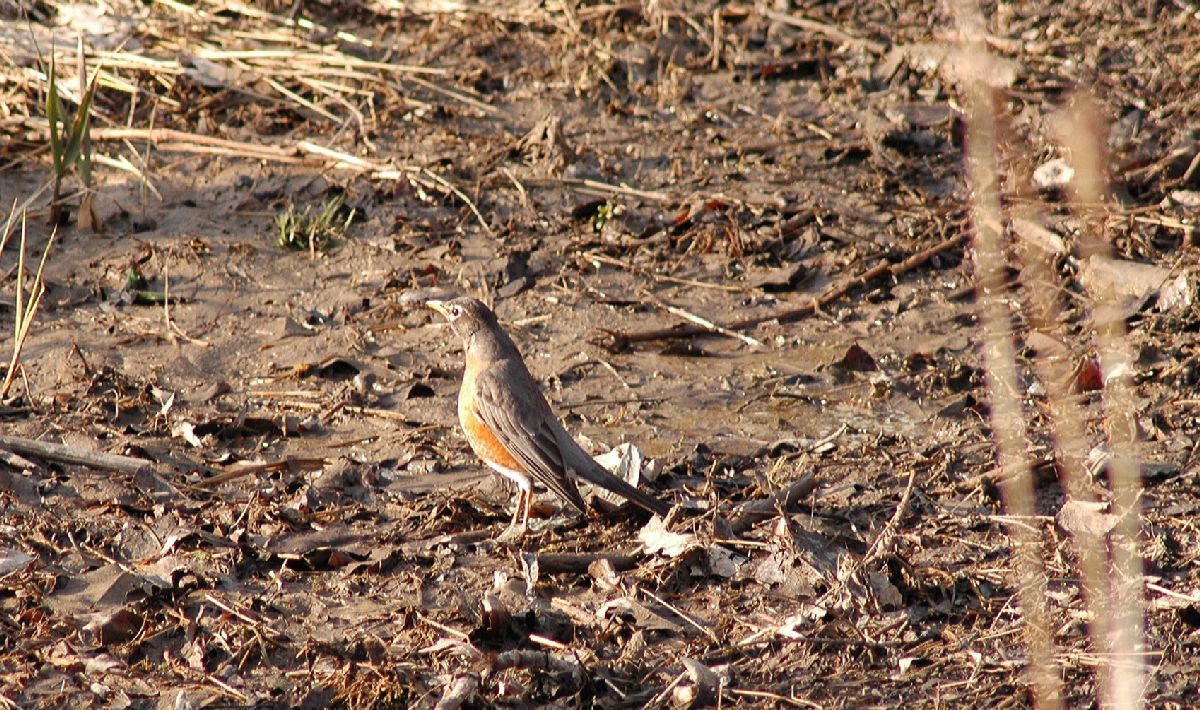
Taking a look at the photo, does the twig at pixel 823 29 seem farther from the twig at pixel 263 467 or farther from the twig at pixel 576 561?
the twig at pixel 576 561

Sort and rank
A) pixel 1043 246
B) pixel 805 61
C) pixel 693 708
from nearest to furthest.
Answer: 1. pixel 693 708
2. pixel 1043 246
3. pixel 805 61

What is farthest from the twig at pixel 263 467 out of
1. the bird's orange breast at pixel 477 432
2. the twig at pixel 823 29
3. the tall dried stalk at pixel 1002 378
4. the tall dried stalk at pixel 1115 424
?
the twig at pixel 823 29

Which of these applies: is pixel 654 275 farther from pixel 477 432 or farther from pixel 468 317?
pixel 477 432

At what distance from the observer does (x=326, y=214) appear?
805 cm

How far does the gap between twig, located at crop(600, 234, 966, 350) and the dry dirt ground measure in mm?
26

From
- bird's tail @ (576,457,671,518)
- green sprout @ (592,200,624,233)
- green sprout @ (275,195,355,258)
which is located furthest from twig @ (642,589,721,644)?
green sprout @ (275,195,355,258)

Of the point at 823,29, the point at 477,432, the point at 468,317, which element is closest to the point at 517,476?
the point at 477,432

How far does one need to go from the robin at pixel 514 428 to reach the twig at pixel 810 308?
94 centimetres

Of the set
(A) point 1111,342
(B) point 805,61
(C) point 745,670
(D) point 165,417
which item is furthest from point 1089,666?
(B) point 805,61

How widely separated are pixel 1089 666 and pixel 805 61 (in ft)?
19.6

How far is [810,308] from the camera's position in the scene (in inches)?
300

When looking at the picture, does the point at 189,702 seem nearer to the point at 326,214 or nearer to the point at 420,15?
the point at 326,214

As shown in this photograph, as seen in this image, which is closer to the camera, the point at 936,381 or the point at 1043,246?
the point at 936,381

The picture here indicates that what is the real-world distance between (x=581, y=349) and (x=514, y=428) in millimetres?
1434
